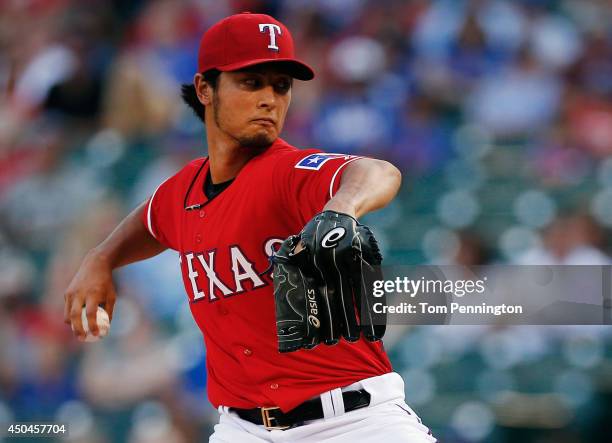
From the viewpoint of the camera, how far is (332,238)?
1802 millimetres

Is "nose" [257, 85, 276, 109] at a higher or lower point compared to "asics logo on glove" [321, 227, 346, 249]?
higher

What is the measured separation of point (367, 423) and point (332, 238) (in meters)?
0.75

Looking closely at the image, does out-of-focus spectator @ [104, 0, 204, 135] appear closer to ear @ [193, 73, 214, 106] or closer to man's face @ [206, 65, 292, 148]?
ear @ [193, 73, 214, 106]

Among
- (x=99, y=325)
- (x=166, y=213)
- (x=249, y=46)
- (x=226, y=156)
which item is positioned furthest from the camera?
(x=166, y=213)

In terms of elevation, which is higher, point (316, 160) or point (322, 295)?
point (316, 160)

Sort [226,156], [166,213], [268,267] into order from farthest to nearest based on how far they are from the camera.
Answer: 1. [166,213]
2. [226,156]
3. [268,267]

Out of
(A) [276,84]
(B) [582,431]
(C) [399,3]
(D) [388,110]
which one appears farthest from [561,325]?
(A) [276,84]

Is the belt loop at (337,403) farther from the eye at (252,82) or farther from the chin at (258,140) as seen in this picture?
the eye at (252,82)

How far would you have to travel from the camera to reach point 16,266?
17.5ft

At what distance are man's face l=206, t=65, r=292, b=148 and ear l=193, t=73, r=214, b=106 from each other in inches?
6.0

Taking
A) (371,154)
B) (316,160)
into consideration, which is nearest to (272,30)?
(316,160)

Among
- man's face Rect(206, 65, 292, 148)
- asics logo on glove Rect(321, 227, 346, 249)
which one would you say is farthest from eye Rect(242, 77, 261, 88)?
asics logo on glove Rect(321, 227, 346, 249)

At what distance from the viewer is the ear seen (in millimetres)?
2878

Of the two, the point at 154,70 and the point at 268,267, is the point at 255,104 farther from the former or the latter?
the point at 154,70
